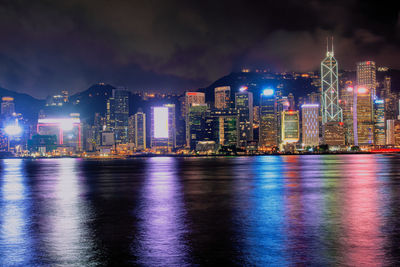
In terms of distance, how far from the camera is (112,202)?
3662 cm

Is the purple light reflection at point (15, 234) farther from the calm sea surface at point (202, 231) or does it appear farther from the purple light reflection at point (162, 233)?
the purple light reflection at point (162, 233)

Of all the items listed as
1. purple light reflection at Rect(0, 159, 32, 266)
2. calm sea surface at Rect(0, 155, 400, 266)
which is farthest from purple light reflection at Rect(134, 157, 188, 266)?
purple light reflection at Rect(0, 159, 32, 266)

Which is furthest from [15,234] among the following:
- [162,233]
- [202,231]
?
[202,231]

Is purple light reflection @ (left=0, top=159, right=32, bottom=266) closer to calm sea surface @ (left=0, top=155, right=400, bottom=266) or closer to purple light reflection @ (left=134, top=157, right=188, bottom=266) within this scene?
calm sea surface @ (left=0, top=155, right=400, bottom=266)

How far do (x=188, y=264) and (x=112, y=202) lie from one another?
22.4 meters

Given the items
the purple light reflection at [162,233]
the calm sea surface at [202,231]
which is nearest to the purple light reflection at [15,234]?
the calm sea surface at [202,231]

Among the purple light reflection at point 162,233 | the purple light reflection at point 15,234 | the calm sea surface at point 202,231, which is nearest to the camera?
the purple light reflection at point 162,233

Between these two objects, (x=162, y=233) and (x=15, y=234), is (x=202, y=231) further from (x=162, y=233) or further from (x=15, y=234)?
(x=15, y=234)

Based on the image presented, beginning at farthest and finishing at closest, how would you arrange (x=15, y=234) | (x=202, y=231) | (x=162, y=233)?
(x=202, y=231)
(x=15, y=234)
(x=162, y=233)

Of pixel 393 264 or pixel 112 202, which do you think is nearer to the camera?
pixel 393 264

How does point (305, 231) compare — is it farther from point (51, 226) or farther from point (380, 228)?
point (51, 226)

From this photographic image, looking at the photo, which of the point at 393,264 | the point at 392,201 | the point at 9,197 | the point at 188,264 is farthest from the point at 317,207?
Result: the point at 9,197

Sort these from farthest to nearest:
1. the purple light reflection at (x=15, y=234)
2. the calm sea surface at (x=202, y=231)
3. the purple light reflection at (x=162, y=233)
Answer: the purple light reflection at (x=15, y=234)
the calm sea surface at (x=202, y=231)
the purple light reflection at (x=162, y=233)

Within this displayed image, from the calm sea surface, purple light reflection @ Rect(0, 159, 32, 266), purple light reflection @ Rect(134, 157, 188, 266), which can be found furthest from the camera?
purple light reflection @ Rect(0, 159, 32, 266)
